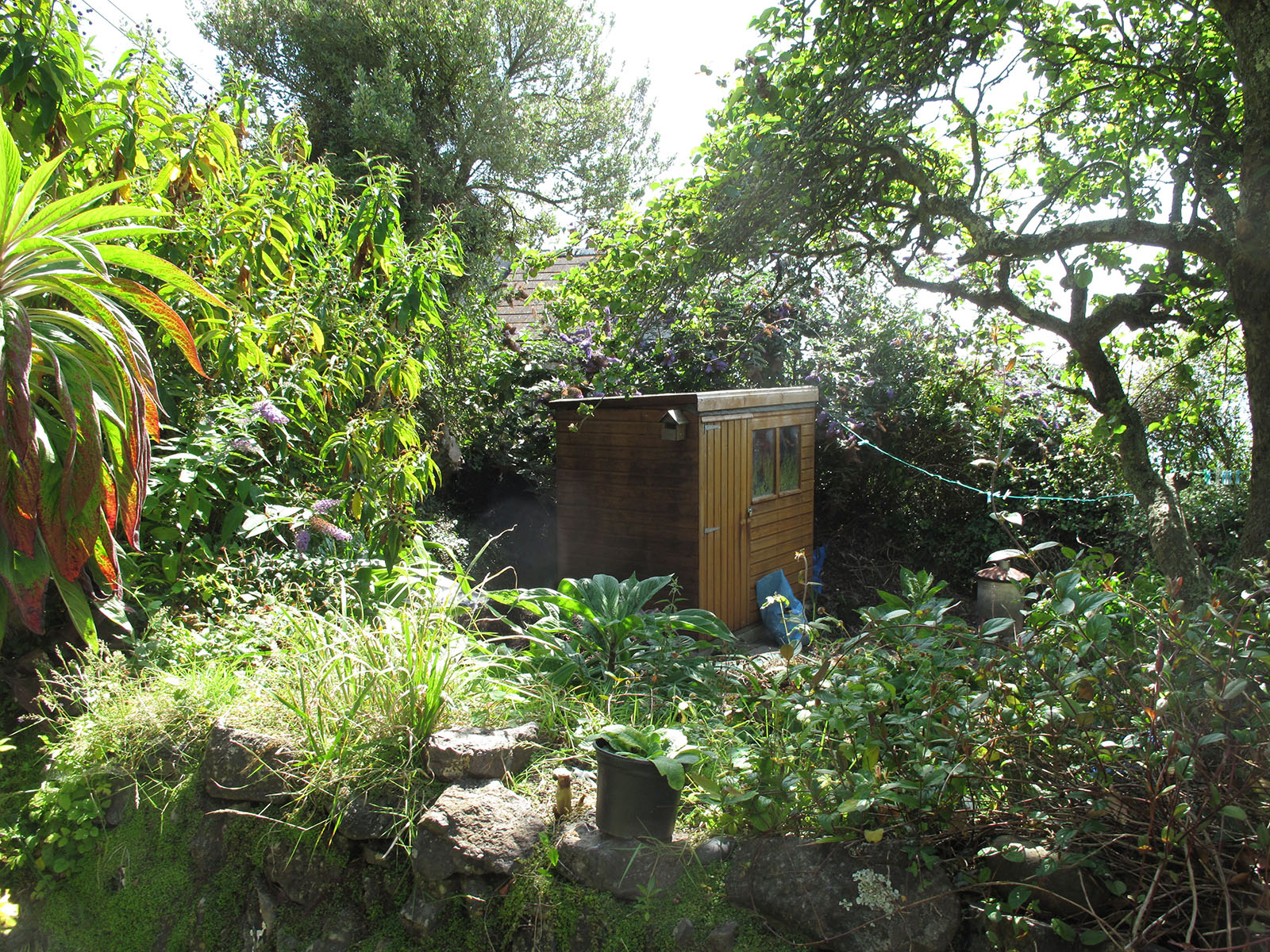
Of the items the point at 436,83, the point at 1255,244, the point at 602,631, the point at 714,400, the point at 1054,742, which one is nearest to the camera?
the point at 1054,742

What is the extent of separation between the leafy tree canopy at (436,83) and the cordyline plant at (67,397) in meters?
8.01

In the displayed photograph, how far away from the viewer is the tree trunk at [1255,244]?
269 cm

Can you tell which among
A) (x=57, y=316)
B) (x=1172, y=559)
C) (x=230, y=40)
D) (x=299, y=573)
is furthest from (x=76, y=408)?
(x=230, y=40)

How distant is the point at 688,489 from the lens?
5977 millimetres

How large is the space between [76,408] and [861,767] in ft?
8.43

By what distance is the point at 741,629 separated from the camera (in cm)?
650

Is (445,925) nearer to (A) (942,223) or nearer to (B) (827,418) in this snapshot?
(A) (942,223)

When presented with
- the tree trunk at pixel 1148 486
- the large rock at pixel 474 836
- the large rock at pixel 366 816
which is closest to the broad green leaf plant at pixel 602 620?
the large rock at pixel 474 836

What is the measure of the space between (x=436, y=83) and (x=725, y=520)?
8.35 meters

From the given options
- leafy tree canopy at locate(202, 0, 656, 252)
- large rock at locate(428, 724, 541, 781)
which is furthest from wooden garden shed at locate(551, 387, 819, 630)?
leafy tree canopy at locate(202, 0, 656, 252)

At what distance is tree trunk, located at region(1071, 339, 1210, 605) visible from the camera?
3104mm

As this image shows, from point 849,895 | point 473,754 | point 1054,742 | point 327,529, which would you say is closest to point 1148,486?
point 1054,742

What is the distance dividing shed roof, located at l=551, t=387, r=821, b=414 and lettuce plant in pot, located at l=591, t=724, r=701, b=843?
3.87 m

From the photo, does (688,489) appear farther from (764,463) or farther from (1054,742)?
(1054,742)
